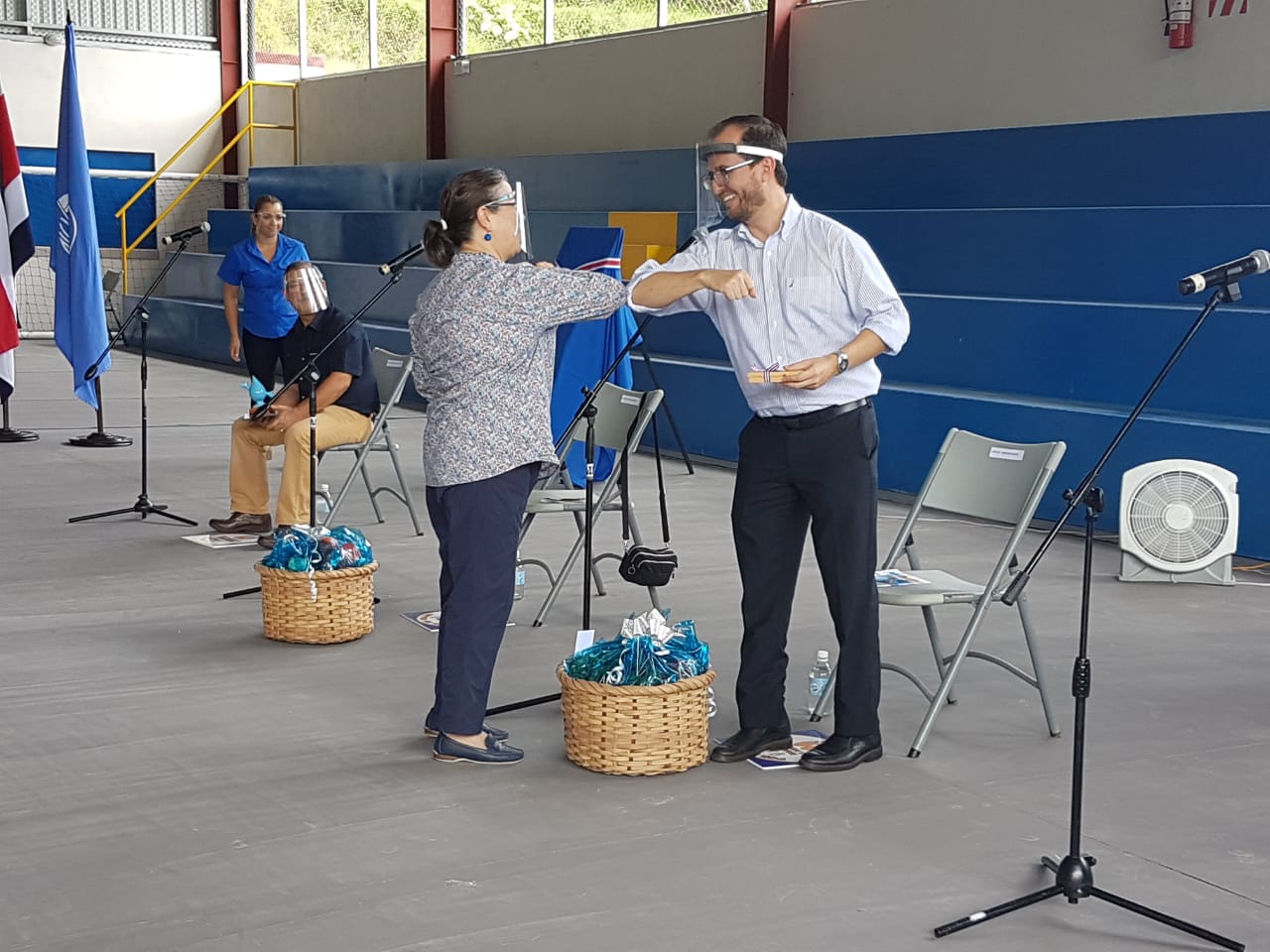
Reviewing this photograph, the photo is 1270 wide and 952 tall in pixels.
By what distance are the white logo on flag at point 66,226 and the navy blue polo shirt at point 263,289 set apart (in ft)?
3.07

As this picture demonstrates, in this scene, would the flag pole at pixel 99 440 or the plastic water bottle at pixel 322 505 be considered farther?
the flag pole at pixel 99 440

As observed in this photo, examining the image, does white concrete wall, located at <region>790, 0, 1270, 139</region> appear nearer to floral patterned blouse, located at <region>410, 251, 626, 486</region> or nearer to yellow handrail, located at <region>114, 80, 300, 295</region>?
floral patterned blouse, located at <region>410, 251, 626, 486</region>

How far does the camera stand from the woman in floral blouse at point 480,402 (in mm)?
3682

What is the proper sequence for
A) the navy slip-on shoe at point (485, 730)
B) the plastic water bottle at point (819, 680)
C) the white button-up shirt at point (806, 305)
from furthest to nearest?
the plastic water bottle at point (819, 680)
the navy slip-on shoe at point (485, 730)
the white button-up shirt at point (806, 305)

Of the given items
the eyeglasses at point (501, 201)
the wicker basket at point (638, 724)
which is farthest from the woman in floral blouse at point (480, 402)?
the wicker basket at point (638, 724)

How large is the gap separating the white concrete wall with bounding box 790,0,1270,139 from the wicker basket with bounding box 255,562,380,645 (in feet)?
17.8

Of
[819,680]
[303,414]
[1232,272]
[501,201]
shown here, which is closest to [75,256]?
[303,414]

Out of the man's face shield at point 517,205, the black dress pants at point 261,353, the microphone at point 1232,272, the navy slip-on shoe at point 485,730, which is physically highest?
the man's face shield at point 517,205

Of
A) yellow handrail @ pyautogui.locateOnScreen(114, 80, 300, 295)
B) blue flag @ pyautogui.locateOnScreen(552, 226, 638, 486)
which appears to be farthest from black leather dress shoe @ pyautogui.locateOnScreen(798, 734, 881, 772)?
yellow handrail @ pyautogui.locateOnScreen(114, 80, 300, 295)

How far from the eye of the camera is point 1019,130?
8.66 metres

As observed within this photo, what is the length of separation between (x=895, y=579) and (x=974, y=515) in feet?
1.15

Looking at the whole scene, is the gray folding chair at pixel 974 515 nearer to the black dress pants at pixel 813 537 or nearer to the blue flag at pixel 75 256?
the black dress pants at pixel 813 537

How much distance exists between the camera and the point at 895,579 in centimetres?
424

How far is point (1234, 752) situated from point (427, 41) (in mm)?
12421
